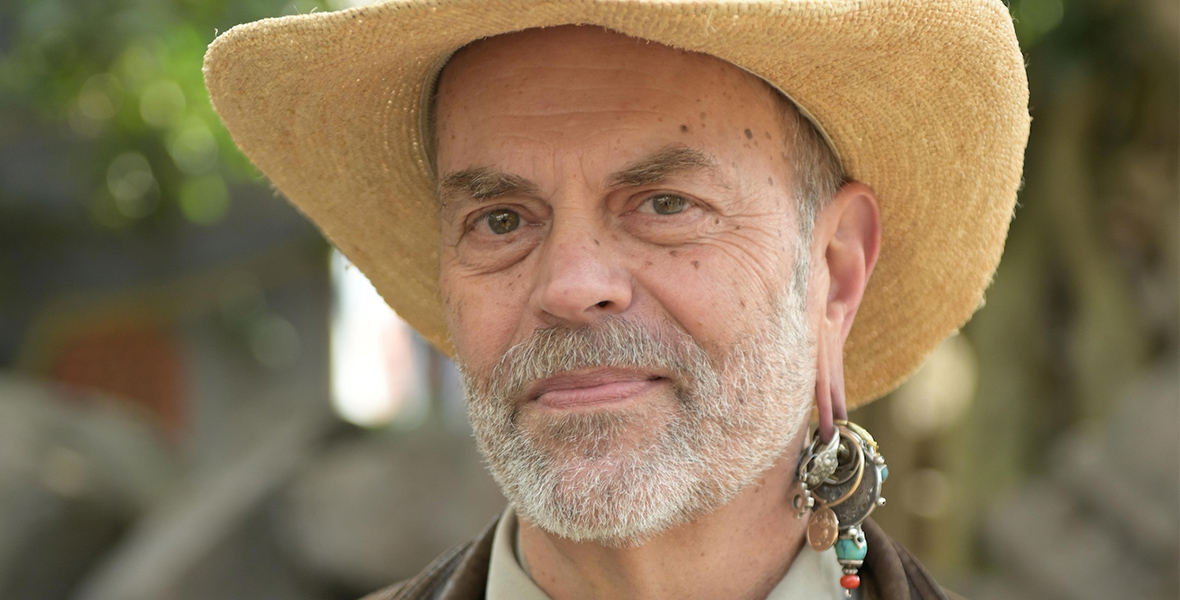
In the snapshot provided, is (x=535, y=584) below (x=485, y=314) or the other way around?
below

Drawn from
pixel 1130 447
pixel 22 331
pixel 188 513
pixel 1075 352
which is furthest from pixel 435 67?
pixel 22 331

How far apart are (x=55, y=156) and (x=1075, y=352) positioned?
6826mm

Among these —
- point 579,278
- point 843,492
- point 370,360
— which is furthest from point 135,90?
point 370,360

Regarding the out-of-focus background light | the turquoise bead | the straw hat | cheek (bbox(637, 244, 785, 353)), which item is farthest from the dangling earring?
the out-of-focus background light

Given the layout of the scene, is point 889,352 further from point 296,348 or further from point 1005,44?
point 296,348

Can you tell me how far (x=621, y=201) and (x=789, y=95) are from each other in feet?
1.10

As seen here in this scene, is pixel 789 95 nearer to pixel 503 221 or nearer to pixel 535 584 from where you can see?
pixel 503 221

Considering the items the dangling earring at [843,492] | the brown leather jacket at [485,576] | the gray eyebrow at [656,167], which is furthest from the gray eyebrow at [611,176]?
the brown leather jacket at [485,576]

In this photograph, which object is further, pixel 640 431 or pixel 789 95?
pixel 789 95

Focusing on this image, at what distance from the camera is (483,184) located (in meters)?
2.01

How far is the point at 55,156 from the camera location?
859cm

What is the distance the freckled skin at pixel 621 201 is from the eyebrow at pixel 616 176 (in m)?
0.01

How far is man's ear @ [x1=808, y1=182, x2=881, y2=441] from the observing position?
6.83 feet

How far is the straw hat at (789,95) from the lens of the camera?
1788 mm
